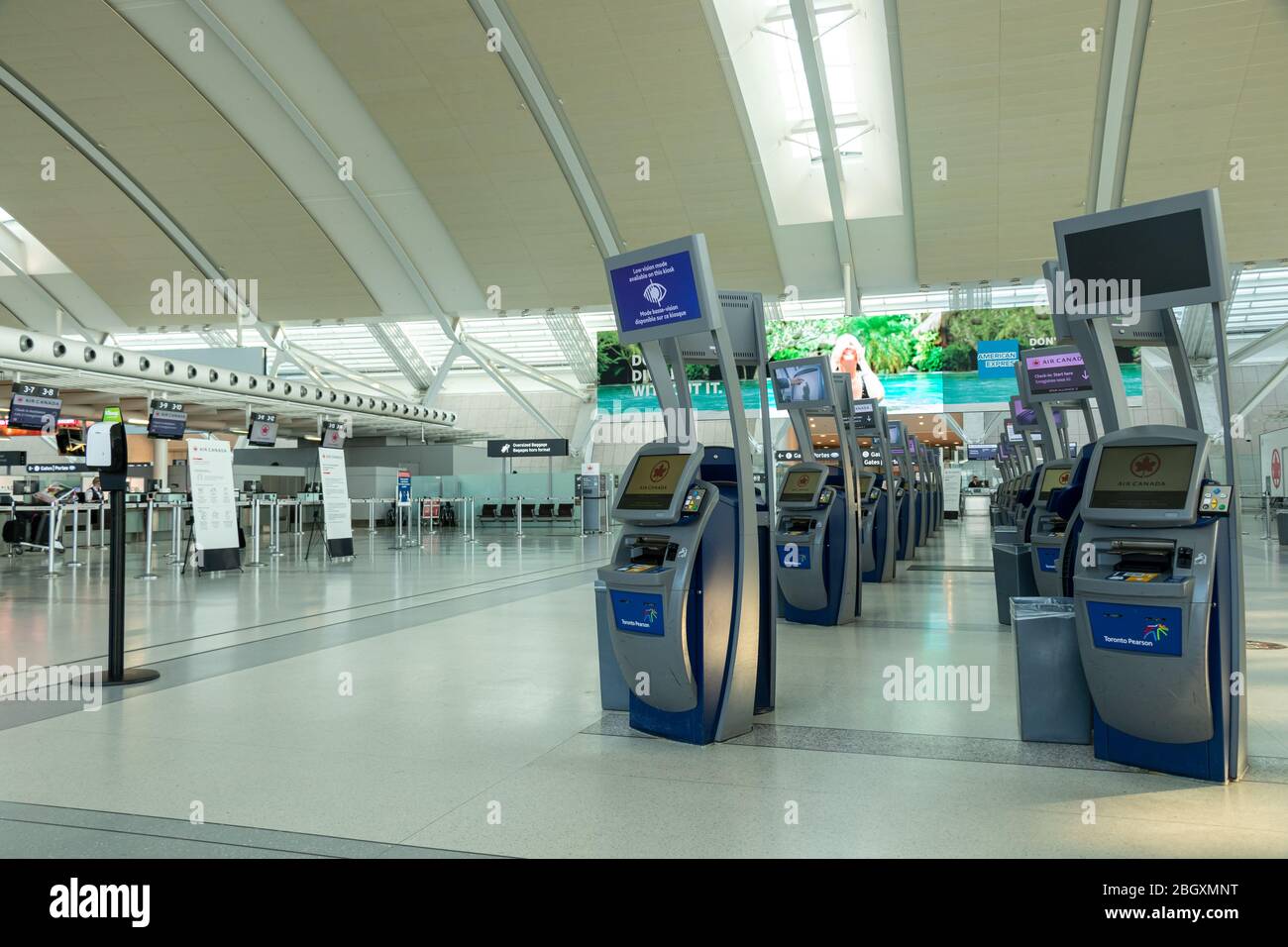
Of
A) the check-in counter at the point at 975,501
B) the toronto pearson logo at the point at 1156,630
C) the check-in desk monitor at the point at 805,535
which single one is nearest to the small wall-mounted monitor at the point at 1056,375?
the check-in desk monitor at the point at 805,535

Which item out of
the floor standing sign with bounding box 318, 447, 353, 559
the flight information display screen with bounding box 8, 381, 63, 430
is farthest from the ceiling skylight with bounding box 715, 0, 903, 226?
the flight information display screen with bounding box 8, 381, 63, 430

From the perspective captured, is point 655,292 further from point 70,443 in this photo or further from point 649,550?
point 70,443

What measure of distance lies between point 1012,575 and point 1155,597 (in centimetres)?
334

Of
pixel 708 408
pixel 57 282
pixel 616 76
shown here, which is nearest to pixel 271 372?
pixel 57 282

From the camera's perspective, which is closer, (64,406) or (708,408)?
(64,406)

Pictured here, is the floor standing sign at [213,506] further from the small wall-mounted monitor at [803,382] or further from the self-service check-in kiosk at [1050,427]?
the self-service check-in kiosk at [1050,427]

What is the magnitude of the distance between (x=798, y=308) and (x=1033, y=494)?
20726 mm

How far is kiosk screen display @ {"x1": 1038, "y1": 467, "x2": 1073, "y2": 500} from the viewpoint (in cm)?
685

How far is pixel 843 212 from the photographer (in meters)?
22.0

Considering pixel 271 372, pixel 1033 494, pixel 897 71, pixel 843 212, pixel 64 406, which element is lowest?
pixel 1033 494

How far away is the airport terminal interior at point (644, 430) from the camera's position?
309cm

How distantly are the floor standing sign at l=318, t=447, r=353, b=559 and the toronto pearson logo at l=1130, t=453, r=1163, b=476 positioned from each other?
452 inches

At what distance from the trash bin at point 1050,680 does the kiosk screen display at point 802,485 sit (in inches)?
127
